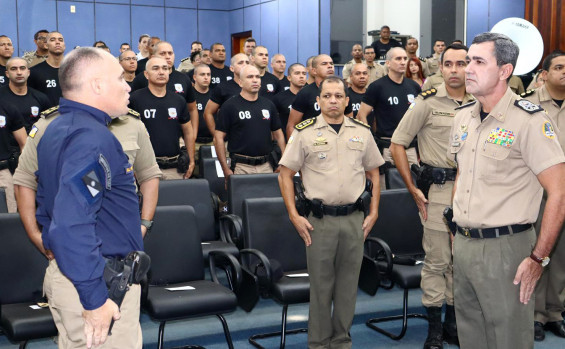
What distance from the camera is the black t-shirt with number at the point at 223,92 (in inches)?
257

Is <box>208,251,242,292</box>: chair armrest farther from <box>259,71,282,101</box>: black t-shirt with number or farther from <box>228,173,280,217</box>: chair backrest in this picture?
<box>259,71,282,101</box>: black t-shirt with number

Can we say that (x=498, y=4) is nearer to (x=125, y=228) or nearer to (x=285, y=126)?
(x=285, y=126)

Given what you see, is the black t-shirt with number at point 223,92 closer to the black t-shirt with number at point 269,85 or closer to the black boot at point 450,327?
the black t-shirt with number at point 269,85

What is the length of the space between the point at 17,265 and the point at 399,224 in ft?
8.09

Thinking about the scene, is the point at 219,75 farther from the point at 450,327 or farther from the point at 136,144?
the point at 450,327

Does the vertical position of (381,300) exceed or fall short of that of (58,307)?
it falls short

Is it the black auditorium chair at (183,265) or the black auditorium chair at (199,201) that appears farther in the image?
the black auditorium chair at (199,201)

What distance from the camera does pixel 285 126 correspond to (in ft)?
22.0

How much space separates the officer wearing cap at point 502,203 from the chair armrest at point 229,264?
1402 mm

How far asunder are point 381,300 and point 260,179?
1.26 m

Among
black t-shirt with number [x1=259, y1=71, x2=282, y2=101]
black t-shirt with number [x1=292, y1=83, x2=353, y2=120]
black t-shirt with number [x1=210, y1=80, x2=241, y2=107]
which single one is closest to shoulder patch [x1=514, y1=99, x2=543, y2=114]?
black t-shirt with number [x1=292, y1=83, x2=353, y2=120]

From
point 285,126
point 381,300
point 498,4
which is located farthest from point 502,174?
point 498,4

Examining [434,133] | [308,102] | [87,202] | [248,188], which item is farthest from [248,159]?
[87,202]

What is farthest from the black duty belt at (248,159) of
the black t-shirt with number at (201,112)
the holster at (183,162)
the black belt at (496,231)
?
the black belt at (496,231)
